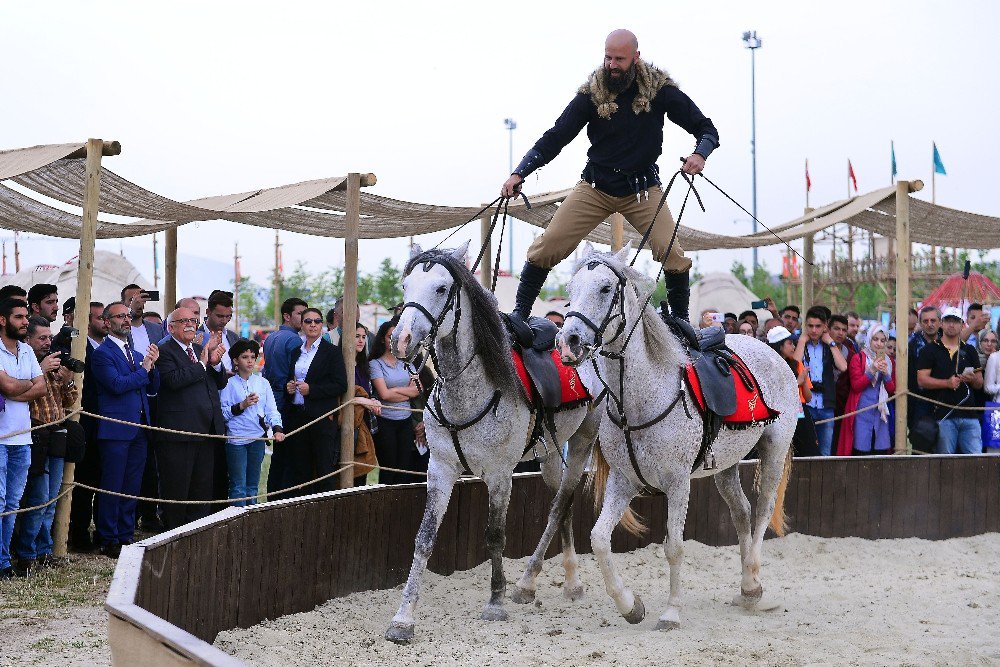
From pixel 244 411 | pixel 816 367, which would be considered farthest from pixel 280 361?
pixel 816 367

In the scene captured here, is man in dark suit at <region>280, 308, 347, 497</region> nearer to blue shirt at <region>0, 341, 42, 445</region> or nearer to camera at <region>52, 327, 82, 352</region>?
camera at <region>52, 327, 82, 352</region>

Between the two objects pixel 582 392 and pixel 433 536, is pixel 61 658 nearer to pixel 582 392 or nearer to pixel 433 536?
pixel 433 536

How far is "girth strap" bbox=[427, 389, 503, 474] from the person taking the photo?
6.19 m

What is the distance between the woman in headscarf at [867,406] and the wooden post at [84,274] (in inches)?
267

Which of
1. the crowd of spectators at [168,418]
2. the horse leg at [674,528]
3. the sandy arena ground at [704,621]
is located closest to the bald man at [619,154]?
the horse leg at [674,528]

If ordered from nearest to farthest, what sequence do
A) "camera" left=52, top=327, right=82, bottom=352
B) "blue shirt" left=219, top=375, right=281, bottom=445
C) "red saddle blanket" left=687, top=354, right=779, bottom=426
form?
"red saddle blanket" left=687, top=354, right=779, bottom=426 < "camera" left=52, top=327, right=82, bottom=352 < "blue shirt" left=219, top=375, right=281, bottom=445

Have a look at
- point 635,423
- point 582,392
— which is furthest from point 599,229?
point 635,423

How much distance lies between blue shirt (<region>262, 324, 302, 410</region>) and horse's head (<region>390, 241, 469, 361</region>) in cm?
323

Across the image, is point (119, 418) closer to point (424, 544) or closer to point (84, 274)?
point (84, 274)

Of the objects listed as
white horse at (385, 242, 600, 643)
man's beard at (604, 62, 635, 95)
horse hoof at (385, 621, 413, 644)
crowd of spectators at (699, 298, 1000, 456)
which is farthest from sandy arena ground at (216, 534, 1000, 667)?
man's beard at (604, 62, 635, 95)

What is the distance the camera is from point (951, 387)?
10453mm

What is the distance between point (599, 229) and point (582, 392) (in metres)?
5.12

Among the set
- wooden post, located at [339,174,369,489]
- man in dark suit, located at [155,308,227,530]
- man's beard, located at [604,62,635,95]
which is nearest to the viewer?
man's beard, located at [604,62,635,95]

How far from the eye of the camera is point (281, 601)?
6.18 meters
